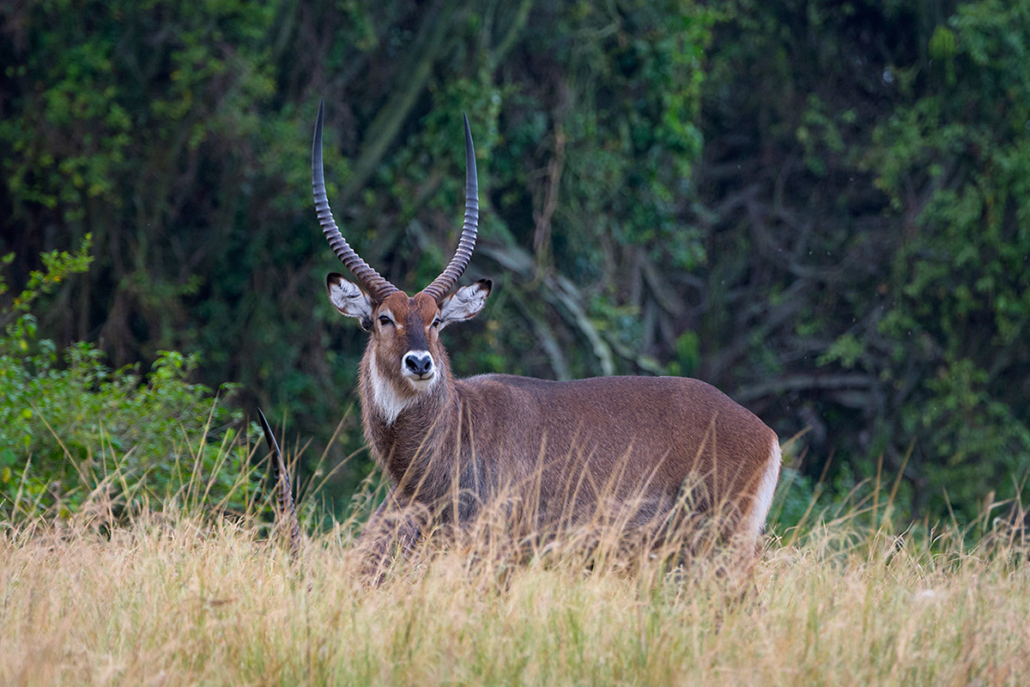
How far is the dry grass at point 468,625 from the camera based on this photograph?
3.19m

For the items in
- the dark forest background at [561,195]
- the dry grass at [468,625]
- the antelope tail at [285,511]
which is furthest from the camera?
the dark forest background at [561,195]

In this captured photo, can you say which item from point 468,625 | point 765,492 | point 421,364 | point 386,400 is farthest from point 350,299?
point 468,625

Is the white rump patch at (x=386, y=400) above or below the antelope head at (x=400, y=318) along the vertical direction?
below

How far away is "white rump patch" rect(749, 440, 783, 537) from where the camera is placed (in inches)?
194

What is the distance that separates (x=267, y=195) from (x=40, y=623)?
605 cm

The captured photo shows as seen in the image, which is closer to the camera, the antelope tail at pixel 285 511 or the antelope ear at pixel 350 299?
the antelope tail at pixel 285 511

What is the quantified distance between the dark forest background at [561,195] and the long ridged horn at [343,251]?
3.25 m

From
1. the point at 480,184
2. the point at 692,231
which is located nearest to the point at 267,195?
the point at 480,184

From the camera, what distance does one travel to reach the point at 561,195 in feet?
32.4

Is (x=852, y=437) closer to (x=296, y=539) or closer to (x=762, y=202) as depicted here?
(x=762, y=202)

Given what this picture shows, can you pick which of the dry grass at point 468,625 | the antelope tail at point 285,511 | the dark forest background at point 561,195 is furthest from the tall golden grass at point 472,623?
the dark forest background at point 561,195

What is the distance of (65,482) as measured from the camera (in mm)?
5508

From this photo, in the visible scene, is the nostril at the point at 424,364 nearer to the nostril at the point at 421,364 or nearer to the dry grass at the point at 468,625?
the nostril at the point at 421,364

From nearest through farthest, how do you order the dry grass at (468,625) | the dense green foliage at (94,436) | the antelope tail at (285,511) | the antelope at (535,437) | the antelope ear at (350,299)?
1. the dry grass at (468,625)
2. the antelope tail at (285,511)
3. the antelope at (535,437)
4. the antelope ear at (350,299)
5. the dense green foliage at (94,436)
